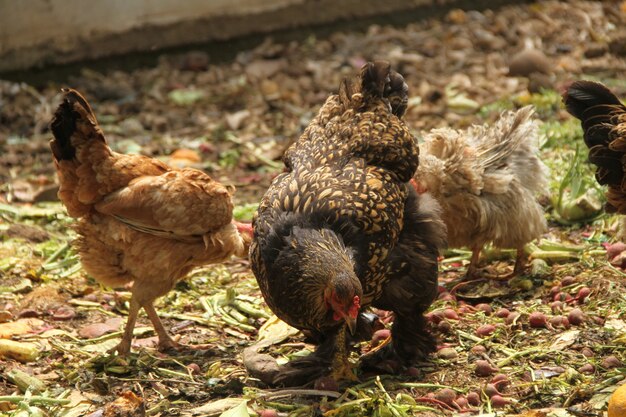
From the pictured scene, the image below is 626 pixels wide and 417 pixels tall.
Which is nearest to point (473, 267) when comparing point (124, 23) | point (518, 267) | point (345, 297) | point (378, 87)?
point (518, 267)

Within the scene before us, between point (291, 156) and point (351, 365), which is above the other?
point (291, 156)

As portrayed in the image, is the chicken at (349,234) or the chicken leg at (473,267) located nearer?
the chicken at (349,234)

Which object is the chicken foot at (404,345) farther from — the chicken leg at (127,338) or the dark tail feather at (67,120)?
the dark tail feather at (67,120)

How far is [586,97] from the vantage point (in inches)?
188

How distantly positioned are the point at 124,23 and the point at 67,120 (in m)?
5.06

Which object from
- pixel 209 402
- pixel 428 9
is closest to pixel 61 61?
pixel 428 9

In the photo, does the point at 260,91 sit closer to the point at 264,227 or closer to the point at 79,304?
the point at 79,304

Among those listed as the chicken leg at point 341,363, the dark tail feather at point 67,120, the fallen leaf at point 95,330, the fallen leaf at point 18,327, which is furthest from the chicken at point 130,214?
the chicken leg at point 341,363

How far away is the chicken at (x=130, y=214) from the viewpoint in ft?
15.6

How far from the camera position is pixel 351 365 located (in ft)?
14.6

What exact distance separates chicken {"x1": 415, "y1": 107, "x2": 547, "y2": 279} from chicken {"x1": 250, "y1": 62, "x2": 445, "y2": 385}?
2.27 ft

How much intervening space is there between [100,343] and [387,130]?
200 centimetres

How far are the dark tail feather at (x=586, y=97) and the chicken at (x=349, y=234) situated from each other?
0.96 m

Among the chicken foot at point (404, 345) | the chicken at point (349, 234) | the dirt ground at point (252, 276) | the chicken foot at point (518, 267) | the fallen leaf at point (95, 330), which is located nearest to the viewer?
the chicken at point (349, 234)
